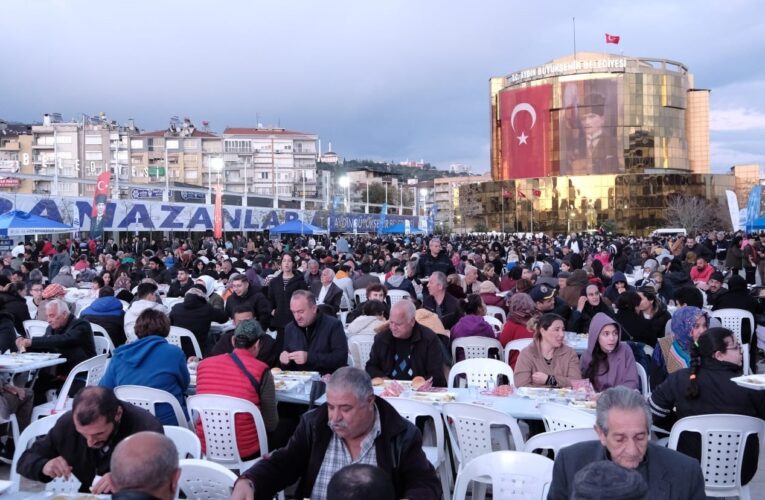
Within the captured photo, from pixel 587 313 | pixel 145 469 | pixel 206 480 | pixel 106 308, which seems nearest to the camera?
pixel 145 469

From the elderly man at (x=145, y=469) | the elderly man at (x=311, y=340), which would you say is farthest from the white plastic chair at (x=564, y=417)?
the elderly man at (x=145, y=469)

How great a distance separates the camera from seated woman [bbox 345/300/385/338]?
7406mm

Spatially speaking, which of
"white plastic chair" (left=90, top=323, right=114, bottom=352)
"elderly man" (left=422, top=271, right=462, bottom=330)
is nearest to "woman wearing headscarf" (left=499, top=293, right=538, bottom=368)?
"elderly man" (left=422, top=271, right=462, bottom=330)

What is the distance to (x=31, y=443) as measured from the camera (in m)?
3.87

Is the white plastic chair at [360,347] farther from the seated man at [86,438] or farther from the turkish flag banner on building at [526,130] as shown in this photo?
the turkish flag banner on building at [526,130]

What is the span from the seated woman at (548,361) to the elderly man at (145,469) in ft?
11.8

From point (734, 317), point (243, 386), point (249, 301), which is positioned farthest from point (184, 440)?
point (734, 317)

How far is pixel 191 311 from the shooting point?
822 centimetres

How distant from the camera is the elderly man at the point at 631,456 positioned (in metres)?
2.90

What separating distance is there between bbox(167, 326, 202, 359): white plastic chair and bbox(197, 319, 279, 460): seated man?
3346 millimetres

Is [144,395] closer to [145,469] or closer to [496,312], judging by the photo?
[145,469]

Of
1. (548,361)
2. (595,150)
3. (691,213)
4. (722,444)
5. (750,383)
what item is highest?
(595,150)

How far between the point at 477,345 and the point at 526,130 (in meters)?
79.3

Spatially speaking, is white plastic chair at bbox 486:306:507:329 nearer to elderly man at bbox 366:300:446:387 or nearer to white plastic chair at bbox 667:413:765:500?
elderly man at bbox 366:300:446:387
